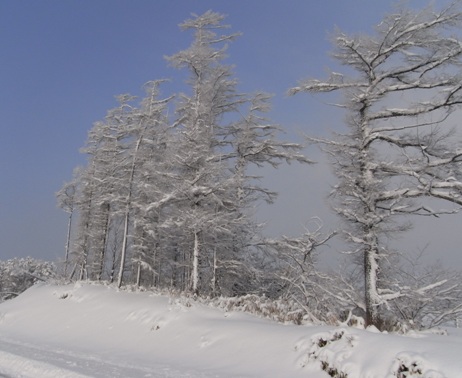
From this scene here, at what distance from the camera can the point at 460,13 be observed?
1067 cm

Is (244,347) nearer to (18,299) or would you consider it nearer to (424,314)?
(424,314)

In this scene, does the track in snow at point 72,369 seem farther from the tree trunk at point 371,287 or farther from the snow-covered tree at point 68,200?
the snow-covered tree at point 68,200

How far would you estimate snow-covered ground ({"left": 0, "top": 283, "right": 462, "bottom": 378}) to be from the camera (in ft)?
21.6

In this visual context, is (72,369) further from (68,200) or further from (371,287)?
(68,200)

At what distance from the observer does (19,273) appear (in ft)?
178

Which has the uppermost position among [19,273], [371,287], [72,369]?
[371,287]

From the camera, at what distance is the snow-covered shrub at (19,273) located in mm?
55250

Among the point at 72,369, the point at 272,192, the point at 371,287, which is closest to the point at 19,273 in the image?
the point at 272,192

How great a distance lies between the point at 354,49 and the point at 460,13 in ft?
9.00

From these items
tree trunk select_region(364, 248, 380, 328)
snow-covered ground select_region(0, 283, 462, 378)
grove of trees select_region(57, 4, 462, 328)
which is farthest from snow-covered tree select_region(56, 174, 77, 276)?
tree trunk select_region(364, 248, 380, 328)

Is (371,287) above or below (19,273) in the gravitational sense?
above

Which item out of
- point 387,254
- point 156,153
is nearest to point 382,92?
point 387,254

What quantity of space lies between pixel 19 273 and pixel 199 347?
52682 millimetres

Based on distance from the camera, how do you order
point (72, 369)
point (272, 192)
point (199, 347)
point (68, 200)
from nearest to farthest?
1. point (72, 369)
2. point (199, 347)
3. point (272, 192)
4. point (68, 200)
